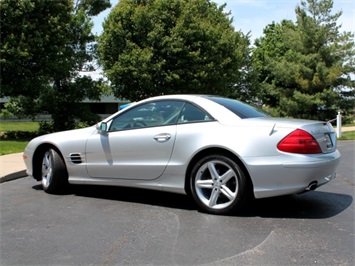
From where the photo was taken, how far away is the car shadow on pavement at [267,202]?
506cm

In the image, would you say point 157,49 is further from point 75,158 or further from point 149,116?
point 149,116

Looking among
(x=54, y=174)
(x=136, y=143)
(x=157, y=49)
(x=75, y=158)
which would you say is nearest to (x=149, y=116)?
(x=136, y=143)

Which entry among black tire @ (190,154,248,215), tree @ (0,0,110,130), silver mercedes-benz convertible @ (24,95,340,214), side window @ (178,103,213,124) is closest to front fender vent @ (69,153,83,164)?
silver mercedes-benz convertible @ (24,95,340,214)

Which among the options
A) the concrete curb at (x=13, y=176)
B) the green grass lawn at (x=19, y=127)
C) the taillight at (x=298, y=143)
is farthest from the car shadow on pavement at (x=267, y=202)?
the green grass lawn at (x=19, y=127)

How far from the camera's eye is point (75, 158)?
6.15 metres

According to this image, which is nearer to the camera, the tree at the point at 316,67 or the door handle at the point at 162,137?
the door handle at the point at 162,137

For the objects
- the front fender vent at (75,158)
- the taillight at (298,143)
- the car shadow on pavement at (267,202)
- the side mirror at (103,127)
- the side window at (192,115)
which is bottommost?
the car shadow on pavement at (267,202)

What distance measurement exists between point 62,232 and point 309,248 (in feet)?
8.29

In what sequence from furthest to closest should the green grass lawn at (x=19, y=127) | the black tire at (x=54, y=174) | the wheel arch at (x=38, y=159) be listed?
the green grass lawn at (x=19, y=127) → the wheel arch at (x=38, y=159) → the black tire at (x=54, y=174)

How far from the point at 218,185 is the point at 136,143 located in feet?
4.22

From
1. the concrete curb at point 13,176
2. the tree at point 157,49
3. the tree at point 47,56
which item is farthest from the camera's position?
the tree at point 157,49

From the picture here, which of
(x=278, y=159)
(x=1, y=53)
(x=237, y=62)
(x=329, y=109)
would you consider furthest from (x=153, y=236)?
(x=329, y=109)

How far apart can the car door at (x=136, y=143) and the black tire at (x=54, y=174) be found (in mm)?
546

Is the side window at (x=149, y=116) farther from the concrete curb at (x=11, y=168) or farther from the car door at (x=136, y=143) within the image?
the concrete curb at (x=11, y=168)
